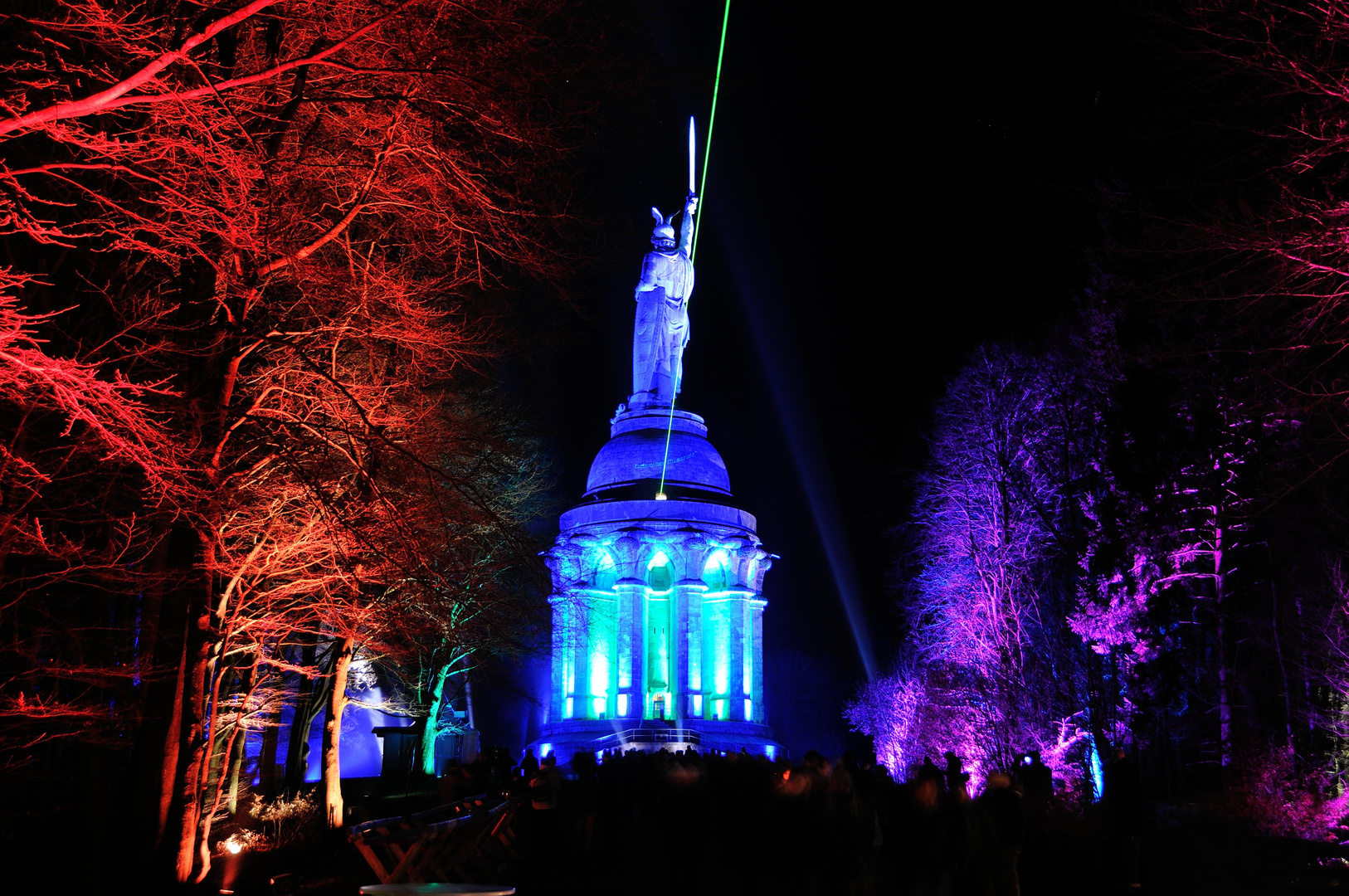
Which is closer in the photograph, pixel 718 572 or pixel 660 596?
pixel 718 572

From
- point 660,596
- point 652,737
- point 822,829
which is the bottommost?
point 822,829

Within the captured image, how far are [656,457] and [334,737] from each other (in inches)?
936

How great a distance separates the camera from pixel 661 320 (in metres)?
46.3

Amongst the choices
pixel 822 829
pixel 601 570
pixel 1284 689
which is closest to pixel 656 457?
pixel 601 570

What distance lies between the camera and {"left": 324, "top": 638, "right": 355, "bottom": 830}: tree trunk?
19.0 meters

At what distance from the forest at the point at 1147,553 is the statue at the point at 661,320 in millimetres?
18190

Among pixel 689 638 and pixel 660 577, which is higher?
pixel 660 577

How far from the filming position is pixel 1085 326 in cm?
2456

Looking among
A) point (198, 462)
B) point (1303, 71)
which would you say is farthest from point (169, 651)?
point (1303, 71)

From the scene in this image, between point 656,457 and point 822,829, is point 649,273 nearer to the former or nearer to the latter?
point 656,457

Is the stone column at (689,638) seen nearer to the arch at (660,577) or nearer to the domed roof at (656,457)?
the arch at (660,577)

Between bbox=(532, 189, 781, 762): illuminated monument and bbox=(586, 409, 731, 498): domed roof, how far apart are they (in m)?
0.05

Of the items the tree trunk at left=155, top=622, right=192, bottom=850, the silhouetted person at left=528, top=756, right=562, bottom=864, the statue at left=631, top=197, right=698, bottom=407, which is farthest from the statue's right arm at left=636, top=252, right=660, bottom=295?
the tree trunk at left=155, top=622, right=192, bottom=850

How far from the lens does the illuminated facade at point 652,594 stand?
4019cm
